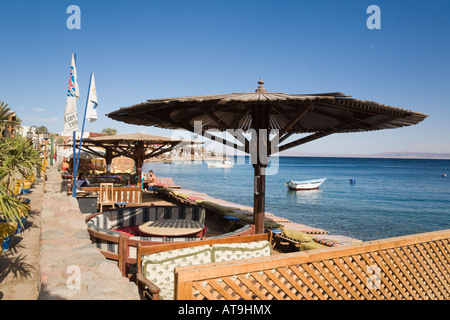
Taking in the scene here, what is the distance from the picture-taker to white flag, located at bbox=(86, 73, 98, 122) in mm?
8039

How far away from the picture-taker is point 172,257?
379cm

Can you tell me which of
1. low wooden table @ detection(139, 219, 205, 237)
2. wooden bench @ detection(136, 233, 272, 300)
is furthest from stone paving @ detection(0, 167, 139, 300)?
low wooden table @ detection(139, 219, 205, 237)

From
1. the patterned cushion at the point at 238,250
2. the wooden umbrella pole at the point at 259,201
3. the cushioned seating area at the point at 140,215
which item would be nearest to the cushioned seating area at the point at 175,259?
the patterned cushion at the point at 238,250

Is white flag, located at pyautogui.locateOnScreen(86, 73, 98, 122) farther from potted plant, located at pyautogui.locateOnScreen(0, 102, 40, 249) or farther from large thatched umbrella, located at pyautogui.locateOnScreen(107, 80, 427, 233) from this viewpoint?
potted plant, located at pyautogui.locateOnScreen(0, 102, 40, 249)

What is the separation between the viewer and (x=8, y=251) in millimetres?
5281

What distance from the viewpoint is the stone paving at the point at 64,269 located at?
2703 millimetres

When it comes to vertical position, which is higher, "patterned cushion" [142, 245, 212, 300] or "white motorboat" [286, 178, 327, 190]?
"patterned cushion" [142, 245, 212, 300]

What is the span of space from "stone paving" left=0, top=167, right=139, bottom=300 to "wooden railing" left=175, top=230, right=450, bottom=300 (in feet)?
2.53

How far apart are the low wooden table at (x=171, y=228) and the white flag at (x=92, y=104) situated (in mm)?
3921

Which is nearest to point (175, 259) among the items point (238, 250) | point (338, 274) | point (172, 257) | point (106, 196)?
point (172, 257)

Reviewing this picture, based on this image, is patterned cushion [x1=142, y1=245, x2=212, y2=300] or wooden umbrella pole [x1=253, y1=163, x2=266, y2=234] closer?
patterned cushion [x1=142, y1=245, x2=212, y2=300]

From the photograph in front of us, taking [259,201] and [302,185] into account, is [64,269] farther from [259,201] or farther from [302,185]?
[302,185]
